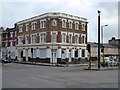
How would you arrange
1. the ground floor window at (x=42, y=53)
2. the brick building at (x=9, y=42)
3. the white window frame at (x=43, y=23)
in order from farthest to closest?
the brick building at (x=9, y=42), the white window frame at (x=43, y=23), the ground floor window at (x=42, y=53)

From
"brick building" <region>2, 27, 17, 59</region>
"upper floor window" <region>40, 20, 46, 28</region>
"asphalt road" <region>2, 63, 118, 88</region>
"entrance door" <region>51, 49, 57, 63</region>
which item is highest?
"upper floor window" <region>40, 20, 46, 28</region>

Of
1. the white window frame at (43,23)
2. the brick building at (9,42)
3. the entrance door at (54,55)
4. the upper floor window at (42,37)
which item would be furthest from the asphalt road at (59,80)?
the brick building at (9,42)

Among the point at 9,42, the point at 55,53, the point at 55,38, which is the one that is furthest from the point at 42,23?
the point at 9,42

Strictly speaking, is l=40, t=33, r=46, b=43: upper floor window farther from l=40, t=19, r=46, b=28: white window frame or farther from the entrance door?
the entrance door

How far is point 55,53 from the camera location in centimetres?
5209

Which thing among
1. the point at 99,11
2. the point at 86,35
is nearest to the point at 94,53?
the point at 86,35

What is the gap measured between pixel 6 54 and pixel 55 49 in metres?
26.7

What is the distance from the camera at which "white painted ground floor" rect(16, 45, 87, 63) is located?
51.6 meters

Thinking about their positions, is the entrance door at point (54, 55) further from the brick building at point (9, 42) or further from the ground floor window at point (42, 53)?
the brick building at point (9, 42)

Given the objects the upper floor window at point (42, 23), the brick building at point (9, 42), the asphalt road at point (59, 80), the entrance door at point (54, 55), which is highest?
the upper floor window at point (42, 23)

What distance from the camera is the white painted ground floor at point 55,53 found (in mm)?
51625

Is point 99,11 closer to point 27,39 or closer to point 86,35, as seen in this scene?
point 86,35

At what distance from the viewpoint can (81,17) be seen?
2276 inches

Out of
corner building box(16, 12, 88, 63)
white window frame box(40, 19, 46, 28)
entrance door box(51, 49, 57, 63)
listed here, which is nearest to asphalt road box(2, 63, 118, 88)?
corner building box(16, 12, 88, 63)
